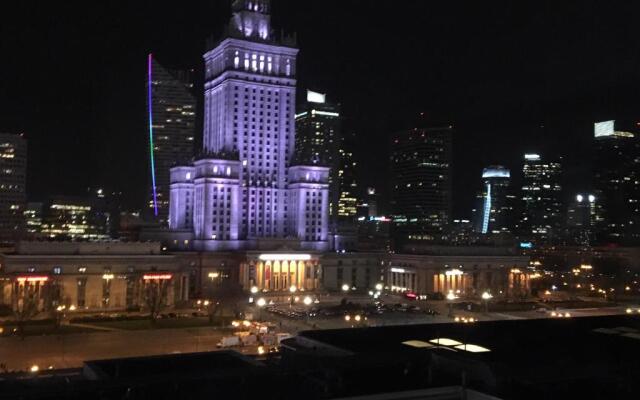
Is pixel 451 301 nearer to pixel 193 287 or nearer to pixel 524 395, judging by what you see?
pixel 193 287

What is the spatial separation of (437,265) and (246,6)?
221 ft

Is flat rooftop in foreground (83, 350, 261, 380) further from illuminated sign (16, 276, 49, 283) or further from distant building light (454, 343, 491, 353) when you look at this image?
illuminated sign (16, 276, 49, 283)

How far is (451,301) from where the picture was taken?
12206cm

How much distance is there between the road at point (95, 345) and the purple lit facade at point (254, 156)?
183 feet

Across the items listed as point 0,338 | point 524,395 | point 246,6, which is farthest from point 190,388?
point 246,6

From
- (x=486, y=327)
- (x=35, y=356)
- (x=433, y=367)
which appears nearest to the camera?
(x=433, y=367)

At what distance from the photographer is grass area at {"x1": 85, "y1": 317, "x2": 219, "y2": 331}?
8447cm

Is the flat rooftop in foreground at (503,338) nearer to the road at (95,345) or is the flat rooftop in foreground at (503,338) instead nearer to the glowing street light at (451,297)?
the road at (95,345)

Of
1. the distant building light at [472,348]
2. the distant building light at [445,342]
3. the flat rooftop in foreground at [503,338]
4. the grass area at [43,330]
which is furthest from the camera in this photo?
the grass area at [43,330]

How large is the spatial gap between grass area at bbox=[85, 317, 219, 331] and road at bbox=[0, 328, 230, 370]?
9.64 feet

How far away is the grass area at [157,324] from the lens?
277 ft

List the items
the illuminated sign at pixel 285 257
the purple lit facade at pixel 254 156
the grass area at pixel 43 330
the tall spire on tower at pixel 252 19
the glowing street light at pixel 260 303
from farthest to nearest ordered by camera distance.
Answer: the tall spire on tower at pixel 252 19
the purple lit facade at pixel 254 156
the illuminated sign at pixel 285 257
the glowing street light at pixel 260 303
the grass area at pixel 43 330

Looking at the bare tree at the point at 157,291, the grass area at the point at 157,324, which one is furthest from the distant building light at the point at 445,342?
the bare tree at the point at 157,291

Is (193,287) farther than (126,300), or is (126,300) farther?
(193,287)
